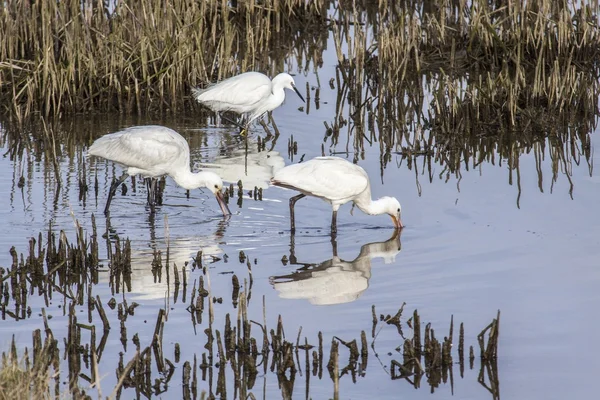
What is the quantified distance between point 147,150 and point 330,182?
5.59 feet

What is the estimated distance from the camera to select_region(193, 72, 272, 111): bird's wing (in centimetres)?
1127

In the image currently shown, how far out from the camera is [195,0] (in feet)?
43.2

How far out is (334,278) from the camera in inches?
281

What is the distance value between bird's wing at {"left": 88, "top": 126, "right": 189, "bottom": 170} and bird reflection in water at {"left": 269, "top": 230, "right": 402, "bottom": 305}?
147cm

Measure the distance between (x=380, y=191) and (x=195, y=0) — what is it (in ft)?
16.0

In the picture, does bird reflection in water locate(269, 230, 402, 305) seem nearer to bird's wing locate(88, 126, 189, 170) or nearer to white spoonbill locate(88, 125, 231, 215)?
white spoonbill locate(88, 125, 231, 215)

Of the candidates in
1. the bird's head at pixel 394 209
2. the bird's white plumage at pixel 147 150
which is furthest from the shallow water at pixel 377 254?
the bird's white plumage at pixel 147 150

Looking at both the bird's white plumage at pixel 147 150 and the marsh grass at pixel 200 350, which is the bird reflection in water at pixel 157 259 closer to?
the marsh grass at pixel 200 350

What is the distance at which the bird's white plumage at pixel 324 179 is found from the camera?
7.99 meters

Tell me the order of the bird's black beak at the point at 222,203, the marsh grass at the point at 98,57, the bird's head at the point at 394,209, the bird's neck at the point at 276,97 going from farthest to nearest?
1. the bird's neck at the point at 276,97
2. the marsh grass at the point at 98,57
3. the bird's black beak at the point at 222,203
4. the bird's head at the point at 394,209

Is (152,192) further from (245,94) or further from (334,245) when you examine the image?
(245,94)

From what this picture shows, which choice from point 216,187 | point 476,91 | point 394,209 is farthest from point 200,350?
point 476,91

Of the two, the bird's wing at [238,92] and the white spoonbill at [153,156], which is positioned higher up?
the bird's wing at [238,92]

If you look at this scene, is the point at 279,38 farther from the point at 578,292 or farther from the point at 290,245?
the point at 578,292
